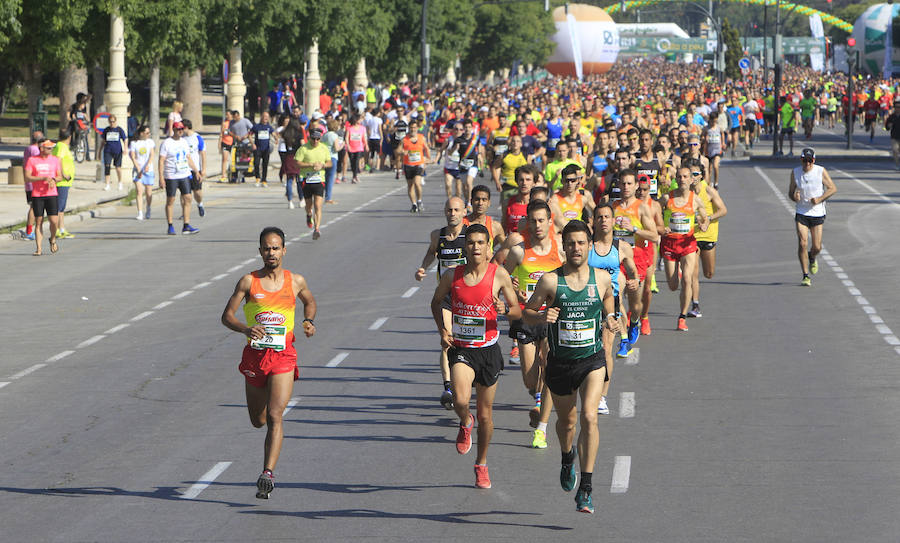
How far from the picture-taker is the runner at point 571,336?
365 inches

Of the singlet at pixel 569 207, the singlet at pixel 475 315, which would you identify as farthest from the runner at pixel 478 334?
the singlet at pixel 569 207

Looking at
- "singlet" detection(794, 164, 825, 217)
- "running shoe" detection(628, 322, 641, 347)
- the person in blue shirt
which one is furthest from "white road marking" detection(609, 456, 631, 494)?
the person in blue shirt

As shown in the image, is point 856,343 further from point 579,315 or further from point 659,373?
point 579,315

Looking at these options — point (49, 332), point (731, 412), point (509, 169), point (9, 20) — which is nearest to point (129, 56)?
point (9, 20)

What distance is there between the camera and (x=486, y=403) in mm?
9773

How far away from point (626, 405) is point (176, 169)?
1457 centimetres

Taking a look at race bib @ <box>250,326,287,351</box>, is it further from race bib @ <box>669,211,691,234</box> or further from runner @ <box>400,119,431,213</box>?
runner @ <box>400,119,431,213</box>

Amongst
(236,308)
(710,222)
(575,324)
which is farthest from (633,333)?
(236,308)

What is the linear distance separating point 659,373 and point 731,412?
5.69 ft

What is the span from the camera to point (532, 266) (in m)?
Result: 12.0

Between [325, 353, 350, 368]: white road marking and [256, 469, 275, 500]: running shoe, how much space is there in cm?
498

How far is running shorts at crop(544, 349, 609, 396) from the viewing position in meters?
9.28

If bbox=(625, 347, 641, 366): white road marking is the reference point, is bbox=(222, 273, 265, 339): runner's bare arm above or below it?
above

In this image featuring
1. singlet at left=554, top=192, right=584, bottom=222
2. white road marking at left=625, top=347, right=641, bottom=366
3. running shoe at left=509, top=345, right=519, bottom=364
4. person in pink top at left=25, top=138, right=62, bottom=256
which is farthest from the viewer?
person in pink top at left=25, top=138, right=62, bottom=256
